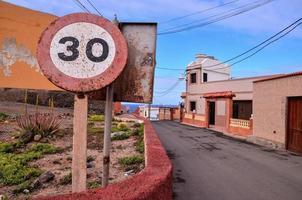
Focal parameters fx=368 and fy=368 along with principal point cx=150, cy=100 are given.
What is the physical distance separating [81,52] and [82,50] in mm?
20

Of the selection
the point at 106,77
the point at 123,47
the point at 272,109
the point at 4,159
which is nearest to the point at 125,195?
the point at 106,77

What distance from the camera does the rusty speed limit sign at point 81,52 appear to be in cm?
279

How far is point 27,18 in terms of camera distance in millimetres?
10195

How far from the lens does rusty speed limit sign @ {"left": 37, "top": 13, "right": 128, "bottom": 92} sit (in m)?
2.79

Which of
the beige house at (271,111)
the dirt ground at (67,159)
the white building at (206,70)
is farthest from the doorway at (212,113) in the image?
the dirt ground at (67,159)

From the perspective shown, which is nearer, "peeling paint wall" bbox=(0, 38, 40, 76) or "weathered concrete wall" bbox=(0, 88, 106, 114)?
"peeling paint wall" bbox=(0, 38, 40, 76)

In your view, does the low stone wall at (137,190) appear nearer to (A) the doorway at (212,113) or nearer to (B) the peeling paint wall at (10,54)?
(B) the peeling paint wall at (10,54)

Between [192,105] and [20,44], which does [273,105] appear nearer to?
[20,44]

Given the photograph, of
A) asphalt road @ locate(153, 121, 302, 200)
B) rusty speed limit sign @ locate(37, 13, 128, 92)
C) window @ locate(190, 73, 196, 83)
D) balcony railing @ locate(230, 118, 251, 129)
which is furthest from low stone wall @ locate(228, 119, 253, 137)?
rusty speed limit sign @ locate(37, 13, 128, 92)

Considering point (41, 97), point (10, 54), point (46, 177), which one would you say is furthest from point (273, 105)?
point (41, 97)

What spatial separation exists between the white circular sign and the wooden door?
14.8m

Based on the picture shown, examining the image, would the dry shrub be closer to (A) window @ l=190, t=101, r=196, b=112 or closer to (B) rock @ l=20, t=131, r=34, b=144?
(B) rock @ l=20, t=131, r=34, b=144

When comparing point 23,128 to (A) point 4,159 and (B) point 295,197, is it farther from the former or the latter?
(B) point 295,197

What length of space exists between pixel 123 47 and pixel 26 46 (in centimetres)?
810
